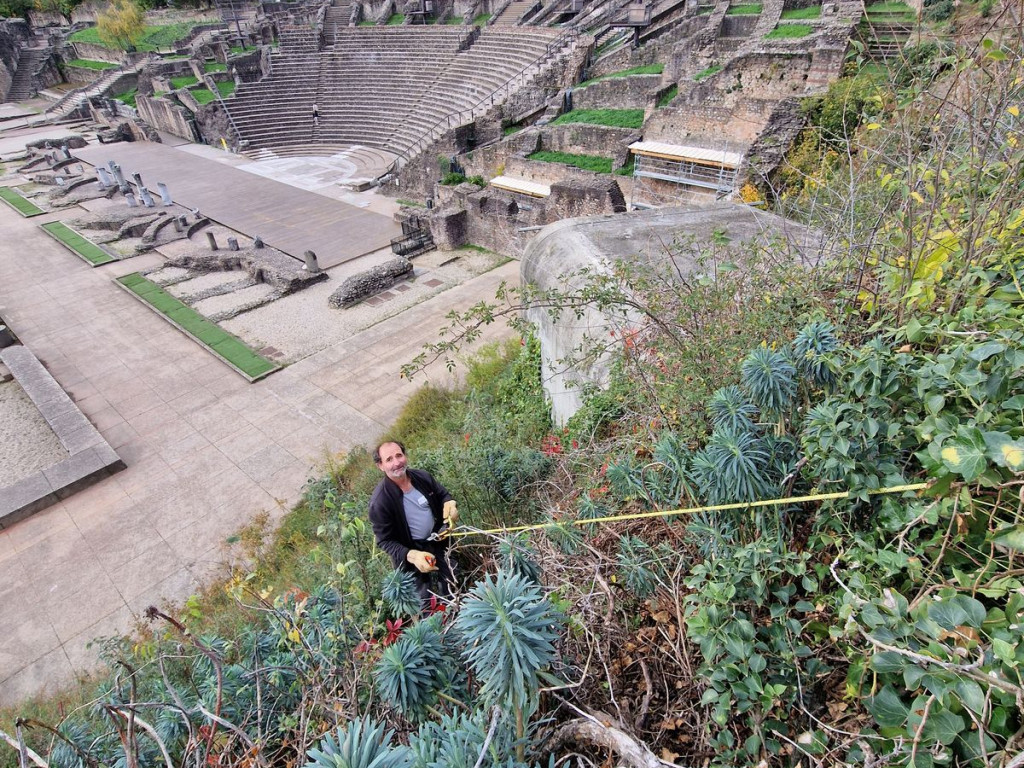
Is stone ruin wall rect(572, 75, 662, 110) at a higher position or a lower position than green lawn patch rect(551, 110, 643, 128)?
higher

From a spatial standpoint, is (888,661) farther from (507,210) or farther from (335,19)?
(335,19)

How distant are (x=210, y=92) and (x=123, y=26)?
13562 mm

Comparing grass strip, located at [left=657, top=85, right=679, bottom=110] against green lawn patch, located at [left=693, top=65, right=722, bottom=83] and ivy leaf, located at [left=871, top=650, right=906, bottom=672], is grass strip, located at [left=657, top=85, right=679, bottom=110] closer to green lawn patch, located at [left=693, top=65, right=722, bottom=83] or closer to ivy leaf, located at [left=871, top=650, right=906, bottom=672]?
green lawn patch, located at [left=693, top=65, right=722, bottom=83]

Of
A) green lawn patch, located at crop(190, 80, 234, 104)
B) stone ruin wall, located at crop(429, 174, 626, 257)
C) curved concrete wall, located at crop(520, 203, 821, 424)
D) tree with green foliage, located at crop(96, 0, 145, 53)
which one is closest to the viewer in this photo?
curved concrete wall, located at crop(520, 203, 821, 424)

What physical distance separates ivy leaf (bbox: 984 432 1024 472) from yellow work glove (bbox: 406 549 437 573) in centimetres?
240

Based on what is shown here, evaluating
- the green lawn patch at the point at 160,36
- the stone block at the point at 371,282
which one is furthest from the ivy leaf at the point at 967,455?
the green lawn patch at the point at 160,36

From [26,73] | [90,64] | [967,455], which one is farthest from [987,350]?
[26,73]

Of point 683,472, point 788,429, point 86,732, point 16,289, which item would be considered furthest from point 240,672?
point 16,289

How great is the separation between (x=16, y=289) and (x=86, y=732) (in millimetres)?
15440

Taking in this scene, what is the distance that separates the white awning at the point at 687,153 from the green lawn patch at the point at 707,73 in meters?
1.74

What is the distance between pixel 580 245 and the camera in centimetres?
500

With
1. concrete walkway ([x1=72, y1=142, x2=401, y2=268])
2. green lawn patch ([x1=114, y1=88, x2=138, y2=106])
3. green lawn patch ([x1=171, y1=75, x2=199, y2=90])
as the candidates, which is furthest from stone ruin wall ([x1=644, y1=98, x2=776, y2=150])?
green lawn patch ([x1=114, y1=88, x2=138, y2=106])

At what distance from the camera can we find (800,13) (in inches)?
590

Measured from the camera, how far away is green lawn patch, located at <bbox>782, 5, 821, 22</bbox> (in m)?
14.6
